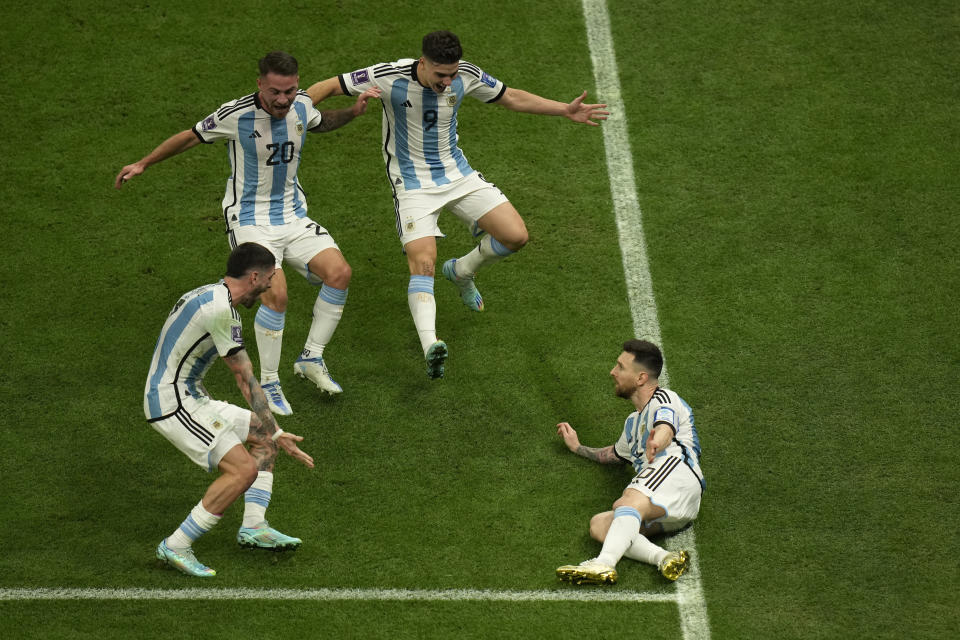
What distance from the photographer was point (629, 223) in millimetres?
9555

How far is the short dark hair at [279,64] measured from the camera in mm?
7590

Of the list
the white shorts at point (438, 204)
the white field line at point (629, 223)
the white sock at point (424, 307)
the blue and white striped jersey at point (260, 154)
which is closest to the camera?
the white field line at point (629, 223)

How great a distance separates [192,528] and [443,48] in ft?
11.1

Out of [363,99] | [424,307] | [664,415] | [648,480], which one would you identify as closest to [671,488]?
[648,480]

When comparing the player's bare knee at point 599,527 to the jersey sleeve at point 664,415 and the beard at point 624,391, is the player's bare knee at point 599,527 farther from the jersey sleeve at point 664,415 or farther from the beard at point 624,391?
the beard at point 624,391

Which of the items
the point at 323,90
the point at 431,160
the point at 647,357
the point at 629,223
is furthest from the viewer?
the point at 629,223

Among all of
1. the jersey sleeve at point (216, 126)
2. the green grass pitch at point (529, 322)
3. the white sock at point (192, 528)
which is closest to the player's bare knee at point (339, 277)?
the green grass pitch at point (529, 322)

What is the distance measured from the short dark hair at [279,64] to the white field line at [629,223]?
298cm

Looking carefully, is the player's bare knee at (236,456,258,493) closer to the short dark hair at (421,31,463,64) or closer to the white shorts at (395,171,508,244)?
the white shorts at (395,171,508,244)

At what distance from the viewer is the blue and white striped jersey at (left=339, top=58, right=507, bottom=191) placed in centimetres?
828

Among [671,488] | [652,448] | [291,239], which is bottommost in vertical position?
[671,488]

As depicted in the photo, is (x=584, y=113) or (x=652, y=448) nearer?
(x=652, y=448)

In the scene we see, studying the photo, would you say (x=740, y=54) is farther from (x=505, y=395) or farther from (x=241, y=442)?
(x=241, y=442)

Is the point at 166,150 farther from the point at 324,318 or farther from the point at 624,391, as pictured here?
the point at 624,391
